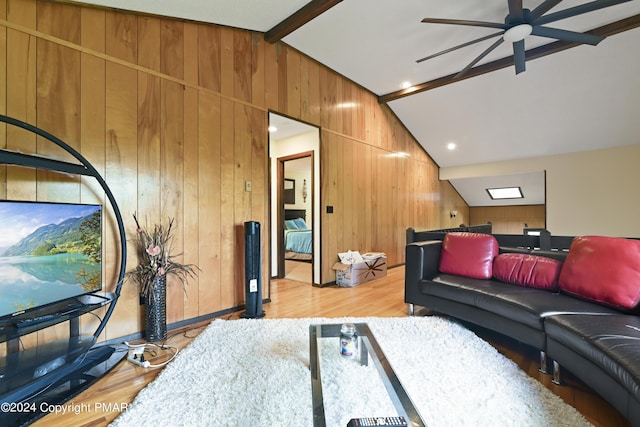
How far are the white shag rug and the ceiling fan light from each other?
277 centimetres

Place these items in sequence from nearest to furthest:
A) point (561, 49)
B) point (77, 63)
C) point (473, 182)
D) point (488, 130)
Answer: point (77, 63) < point (561, 49) < point (488, 130) < point (473, 182)

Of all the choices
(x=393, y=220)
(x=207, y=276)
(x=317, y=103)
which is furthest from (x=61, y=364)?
(x=393, y=220)

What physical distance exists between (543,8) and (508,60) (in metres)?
1.91

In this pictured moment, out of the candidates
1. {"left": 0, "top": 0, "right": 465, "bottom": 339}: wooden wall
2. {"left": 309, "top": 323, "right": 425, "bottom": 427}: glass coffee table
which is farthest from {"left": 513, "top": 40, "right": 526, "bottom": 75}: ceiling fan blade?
{"left": 309, "top": 323, "right": 425, "bottom": 427}: glass coffee table

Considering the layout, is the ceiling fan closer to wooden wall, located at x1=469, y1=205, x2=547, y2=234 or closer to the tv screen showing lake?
the tv screen showing lake

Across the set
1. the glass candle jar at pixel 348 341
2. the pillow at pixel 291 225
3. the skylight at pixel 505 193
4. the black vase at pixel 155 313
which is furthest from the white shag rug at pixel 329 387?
the skylight at pixel 505 193

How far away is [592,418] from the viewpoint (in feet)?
4.75

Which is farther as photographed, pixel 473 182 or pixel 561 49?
pixel 473 182

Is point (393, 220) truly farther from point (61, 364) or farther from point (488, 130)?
point (61, 364)

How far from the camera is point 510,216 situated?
7.76 m

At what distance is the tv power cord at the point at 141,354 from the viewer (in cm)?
192

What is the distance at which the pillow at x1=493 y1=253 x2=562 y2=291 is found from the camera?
87.5 inches

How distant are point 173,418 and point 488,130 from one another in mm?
6268

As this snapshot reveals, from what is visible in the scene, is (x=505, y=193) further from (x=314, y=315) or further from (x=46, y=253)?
(x=46, y=253)
